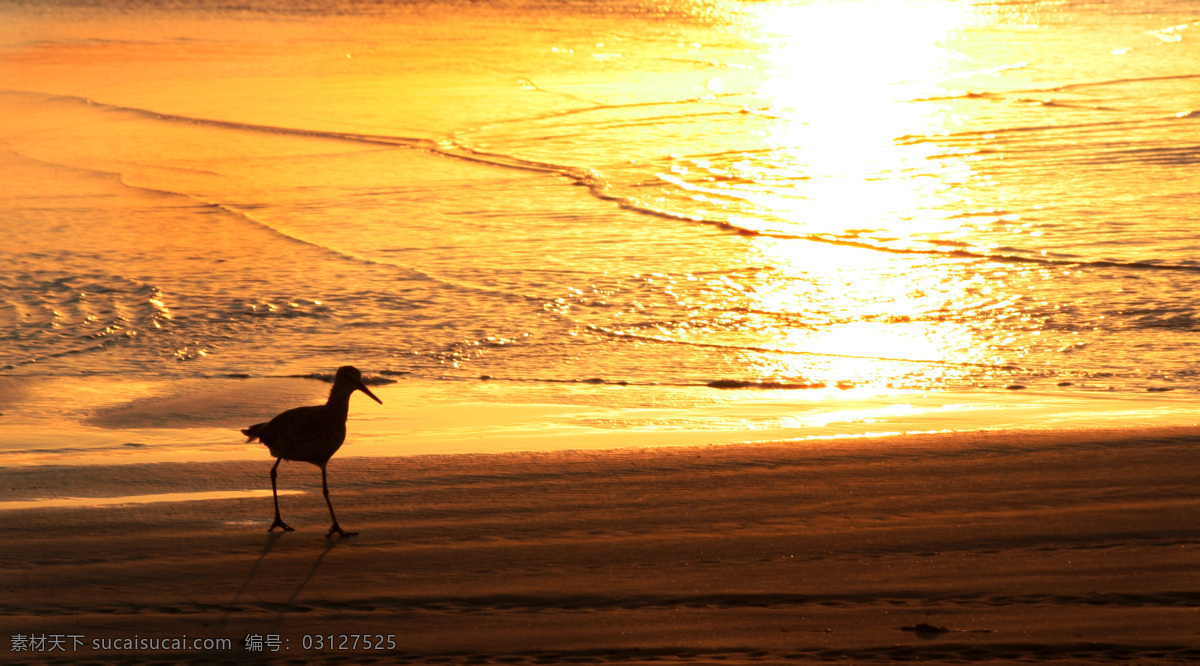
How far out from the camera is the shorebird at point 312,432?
449 cm

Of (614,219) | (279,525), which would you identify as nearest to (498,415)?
(279,525)

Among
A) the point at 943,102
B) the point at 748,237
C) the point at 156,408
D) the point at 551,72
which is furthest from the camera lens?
the point at 551,72

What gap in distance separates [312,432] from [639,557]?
1226 mm

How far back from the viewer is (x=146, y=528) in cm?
457

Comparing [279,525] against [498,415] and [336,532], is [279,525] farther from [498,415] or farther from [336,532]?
[498,415]

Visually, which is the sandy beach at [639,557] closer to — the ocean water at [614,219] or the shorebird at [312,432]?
the shorebird at [312,432]

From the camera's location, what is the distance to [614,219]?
11.7 metres

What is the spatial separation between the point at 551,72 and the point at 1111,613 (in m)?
20.6

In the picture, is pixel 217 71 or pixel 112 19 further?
pixel 112 19

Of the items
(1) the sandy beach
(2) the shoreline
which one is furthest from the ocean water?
(1) the sandy beach

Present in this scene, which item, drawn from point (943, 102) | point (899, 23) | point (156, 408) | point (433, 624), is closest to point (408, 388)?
point (156, 408)

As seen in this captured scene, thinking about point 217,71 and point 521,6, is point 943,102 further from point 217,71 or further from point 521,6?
point 521,6

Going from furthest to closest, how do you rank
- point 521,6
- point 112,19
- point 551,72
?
point 521,6
point 112,19
point 551,72

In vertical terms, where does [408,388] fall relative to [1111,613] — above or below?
below
